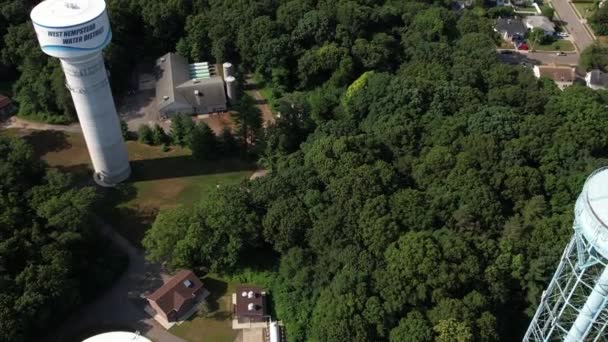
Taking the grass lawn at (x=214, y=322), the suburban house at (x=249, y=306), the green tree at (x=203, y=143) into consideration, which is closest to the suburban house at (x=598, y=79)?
the green tree at (x=203, y=143)

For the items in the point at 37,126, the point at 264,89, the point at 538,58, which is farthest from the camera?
the point at 538,58

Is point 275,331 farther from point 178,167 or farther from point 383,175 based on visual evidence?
point 178,167

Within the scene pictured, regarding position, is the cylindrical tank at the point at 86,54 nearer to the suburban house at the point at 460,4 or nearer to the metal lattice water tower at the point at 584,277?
the metal lattice water tower at the point at 584,277

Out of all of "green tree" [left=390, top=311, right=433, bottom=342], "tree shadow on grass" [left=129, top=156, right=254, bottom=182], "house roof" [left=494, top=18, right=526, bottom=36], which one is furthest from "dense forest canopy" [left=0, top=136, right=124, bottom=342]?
"house roof" [left=494, top=18, right=526, bottom=36]

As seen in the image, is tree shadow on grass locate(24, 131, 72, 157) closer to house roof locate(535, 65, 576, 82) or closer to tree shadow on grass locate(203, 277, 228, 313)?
tree shadow on grass locate(203, 277, 228, 313)

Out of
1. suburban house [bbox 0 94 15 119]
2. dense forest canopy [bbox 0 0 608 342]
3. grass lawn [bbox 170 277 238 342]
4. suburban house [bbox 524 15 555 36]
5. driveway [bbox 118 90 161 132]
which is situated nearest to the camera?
dense forest canopy [bbox 0 0 608 342]

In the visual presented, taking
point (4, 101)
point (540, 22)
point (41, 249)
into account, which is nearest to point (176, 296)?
point (41, 249)
